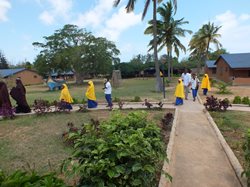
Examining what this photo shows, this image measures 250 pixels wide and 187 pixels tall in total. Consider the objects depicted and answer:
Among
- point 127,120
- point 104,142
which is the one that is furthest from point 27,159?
point 104,142

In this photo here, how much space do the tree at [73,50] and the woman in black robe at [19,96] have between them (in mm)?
23514

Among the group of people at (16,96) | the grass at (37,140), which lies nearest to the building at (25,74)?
the group of people at (16,96)

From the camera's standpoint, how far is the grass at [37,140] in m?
5.49

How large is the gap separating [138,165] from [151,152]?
1.19 feet

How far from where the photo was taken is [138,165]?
9.68 ft

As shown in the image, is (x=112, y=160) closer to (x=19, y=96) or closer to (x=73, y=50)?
(x=19, y=96)

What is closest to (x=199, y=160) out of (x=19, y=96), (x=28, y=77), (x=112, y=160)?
(x=112, y=160)

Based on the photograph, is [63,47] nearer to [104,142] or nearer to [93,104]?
[93,104]

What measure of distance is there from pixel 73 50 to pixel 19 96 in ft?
78.7

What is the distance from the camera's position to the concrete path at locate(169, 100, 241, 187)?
4.33 meters

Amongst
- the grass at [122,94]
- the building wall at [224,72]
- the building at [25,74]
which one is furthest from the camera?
the building at [25,74]

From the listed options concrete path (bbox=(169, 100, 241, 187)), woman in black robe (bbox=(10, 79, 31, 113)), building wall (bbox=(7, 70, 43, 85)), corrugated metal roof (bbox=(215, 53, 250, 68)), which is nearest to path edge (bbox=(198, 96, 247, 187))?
concrete path (bbox=(169, 100, 241, 187))

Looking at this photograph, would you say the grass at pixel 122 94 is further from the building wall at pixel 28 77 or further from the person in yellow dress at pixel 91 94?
the building wall at pixel 28 77

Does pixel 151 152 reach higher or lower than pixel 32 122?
higher
